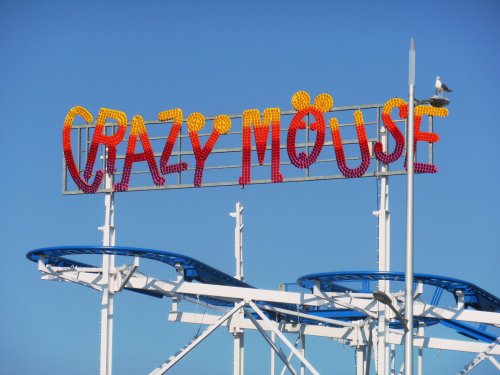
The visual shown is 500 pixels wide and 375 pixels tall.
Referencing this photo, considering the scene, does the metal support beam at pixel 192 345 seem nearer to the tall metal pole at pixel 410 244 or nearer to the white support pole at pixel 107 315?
the white support pole at pixel 107 315

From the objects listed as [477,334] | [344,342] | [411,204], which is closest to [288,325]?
[344,342]

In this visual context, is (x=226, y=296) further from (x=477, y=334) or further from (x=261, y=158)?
(x=477, y=334)

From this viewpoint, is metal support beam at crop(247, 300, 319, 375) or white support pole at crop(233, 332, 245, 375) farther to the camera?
white support pole at crop(233, 332, 245, 375)

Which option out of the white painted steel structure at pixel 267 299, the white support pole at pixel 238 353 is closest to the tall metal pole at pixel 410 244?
the white painted steel structure at pixel 267 299

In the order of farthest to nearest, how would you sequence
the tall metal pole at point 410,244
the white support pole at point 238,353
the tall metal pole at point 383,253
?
the white support pole at point 238,353
the tall metal pole at point 383,253
the tall metal pole at point 410,244

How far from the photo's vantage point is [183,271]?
50.6 m

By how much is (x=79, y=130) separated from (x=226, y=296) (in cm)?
1088

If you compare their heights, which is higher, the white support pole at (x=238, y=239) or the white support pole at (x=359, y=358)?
the white support pole at (x=238, y=239)

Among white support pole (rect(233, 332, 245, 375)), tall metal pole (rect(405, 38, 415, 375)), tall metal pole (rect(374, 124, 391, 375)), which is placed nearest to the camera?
tall metal pole (rect(405, 38, 415, 375))

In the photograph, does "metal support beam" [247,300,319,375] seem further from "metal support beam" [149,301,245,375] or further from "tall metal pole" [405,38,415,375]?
"tall metal pole" [405,38,415,375]

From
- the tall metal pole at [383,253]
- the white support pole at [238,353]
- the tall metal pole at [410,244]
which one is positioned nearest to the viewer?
the tall metal pole at [410,244]

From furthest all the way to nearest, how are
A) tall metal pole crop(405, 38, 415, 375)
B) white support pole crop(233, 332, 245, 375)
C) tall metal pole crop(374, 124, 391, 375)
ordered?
white support pole crop(233, 332, 245, 375)
tall metal pole crop(374, 124, 391, 375)
tall metal pole crop(405, 38, 415, 375)

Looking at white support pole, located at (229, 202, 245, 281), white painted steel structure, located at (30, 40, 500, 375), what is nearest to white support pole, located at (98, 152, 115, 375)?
white painted steel structure, located at (30, 40, 500, 375)

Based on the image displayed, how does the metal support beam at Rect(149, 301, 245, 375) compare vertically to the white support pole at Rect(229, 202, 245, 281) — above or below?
below
